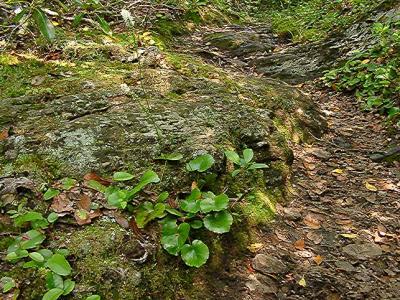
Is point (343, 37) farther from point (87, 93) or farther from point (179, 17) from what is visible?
point (87, 93)

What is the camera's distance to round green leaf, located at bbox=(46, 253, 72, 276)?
171 cm

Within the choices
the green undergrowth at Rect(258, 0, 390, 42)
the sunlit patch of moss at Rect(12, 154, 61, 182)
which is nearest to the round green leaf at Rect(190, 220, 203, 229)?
the sunlit patch of moss at Rect(12, 154, 61, 182)

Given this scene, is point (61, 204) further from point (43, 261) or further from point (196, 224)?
point (196, 224)

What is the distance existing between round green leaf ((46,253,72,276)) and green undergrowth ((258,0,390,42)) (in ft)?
21.6

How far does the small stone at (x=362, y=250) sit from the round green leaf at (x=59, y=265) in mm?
1653

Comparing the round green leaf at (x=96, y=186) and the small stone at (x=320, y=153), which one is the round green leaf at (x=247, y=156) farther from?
the small stone at (x=320, y=153)

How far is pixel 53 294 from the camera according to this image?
162 cm

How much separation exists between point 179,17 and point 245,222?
6291 mm

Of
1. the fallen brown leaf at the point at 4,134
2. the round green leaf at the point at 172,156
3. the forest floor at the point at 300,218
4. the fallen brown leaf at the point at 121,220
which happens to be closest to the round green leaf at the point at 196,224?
the forest floor at the point at 300,218

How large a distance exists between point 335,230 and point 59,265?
1778mm

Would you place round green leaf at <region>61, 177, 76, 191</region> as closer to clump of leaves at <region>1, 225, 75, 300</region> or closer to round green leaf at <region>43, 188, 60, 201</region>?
round green leaf at <region>43, 188, 60, 201</region>

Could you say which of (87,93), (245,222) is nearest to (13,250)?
(245,222)

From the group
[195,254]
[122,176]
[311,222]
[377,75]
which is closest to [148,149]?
[122,176]

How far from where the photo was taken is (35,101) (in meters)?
3.06
